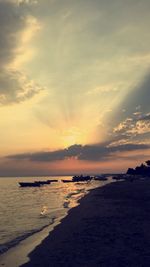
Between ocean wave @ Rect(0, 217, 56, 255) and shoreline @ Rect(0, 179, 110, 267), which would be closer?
shoreline @ Rect(0, 179, 110, 267)

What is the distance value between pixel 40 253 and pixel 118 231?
634 centimetres

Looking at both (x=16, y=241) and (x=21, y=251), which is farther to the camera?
(x=16, y=241)

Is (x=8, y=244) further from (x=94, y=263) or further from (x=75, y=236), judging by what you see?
(x=94, y=263)

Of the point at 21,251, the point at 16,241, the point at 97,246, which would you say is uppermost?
the point at 97,246

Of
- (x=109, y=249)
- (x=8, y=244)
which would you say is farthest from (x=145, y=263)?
(x=8, y=244)

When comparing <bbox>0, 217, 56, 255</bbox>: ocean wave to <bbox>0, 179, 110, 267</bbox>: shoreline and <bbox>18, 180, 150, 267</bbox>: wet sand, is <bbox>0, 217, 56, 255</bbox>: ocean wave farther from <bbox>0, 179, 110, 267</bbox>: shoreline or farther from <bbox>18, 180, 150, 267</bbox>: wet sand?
<bbox>18, 180, 150, 267</bbox>: wet sand

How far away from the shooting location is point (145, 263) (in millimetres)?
14000

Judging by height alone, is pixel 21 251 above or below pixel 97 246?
below

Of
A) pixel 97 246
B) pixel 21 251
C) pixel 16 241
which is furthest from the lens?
pixel 16 241

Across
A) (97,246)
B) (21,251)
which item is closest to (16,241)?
(21,251)

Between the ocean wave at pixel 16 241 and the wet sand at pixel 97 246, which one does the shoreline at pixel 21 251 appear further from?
the wet sand at pixel 97 246

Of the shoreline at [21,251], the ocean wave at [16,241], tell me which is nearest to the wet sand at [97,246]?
the shoreline at [21,251]

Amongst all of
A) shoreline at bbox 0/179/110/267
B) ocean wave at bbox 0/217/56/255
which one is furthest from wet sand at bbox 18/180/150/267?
ocean wave at bbox 0/217/56/255

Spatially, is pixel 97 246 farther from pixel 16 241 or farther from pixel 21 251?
pixel 16 241
